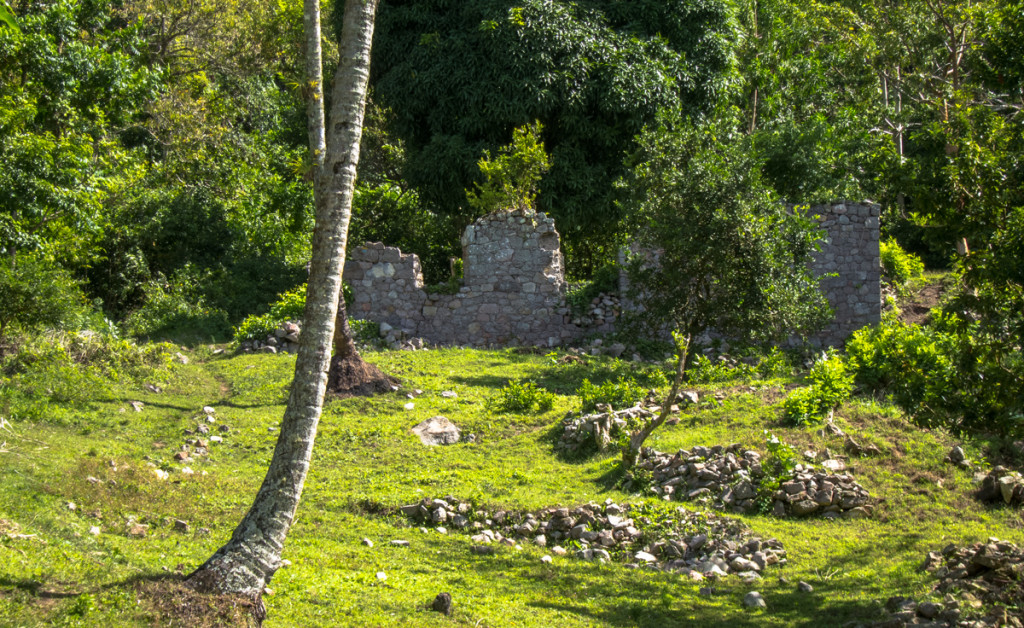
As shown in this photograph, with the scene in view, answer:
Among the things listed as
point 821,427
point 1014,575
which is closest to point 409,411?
point 821,427

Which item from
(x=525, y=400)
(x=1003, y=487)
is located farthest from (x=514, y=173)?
(x=1003, y=487)

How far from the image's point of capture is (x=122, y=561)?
5902mm

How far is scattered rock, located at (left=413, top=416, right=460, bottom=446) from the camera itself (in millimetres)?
11102

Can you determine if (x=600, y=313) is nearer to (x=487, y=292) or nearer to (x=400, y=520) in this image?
(x=487, y=292)

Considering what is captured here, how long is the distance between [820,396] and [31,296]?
8637 mm

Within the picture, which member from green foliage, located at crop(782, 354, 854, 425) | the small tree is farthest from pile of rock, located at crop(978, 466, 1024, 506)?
the small tree

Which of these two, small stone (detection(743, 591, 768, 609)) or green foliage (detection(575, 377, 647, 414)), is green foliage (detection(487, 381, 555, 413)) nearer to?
green foliage (detection(575, 377, 647, 414))

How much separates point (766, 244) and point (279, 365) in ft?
24.7

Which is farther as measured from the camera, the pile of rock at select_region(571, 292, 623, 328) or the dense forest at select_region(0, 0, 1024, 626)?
the pile of rock at select_region(571, 292, 623, 328)

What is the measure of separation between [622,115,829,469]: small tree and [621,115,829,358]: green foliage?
0.01 meters

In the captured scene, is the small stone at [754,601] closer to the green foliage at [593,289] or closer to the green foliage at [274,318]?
the green foliage at [274,318]

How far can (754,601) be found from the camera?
6609 millimetres

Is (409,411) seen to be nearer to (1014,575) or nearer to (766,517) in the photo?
(766,517)

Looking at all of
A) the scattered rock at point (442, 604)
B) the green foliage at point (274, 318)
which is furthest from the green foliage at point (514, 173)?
the scattered rock at point (442, 604)
